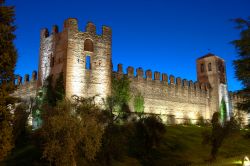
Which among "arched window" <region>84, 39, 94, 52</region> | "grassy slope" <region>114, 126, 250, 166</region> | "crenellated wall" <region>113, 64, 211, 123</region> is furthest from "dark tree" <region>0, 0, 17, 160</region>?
"crenellated wall" <region>113, 64, 211, 123</region>

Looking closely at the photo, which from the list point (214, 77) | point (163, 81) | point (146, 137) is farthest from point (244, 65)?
point (214, 77)

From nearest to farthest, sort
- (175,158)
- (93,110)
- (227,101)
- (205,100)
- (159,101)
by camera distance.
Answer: (93,110)
(175,158)
(159,101)
(205,100)
(227,101)

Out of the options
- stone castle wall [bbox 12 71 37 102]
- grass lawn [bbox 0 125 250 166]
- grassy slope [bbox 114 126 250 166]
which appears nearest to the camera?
grass lawn [bbox 0 125 250 166]

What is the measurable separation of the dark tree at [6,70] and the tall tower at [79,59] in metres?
10.3

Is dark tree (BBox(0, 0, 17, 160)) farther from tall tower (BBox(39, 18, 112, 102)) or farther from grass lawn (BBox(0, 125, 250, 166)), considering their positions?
tall tower (BBox(39, 18, 112, 102))

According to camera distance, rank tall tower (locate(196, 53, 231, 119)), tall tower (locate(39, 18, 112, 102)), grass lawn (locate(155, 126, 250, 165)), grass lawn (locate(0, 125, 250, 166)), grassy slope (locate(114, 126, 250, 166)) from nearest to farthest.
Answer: grass lawn (locate(0, 125, 250, 166))
grassy slope (locate(114, 126, 250, 166))
grass lawn (locate(155, 126, 250, 165))
tall tower (locate(39, 18, 112, 102))
tall tower (locate(196, 53, 231, 119))

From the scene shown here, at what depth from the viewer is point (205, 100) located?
4569cm

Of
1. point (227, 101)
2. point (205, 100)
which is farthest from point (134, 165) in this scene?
point (227, 101)

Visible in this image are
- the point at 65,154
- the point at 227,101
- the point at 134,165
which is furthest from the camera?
the point at 227,101

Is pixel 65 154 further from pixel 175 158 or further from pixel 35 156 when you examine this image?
pixel 175 158

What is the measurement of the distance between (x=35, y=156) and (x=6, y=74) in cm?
744

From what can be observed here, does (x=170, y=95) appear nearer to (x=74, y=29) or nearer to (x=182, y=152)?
(x=182, y=152)

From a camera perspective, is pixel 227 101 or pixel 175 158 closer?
pixel 175 158

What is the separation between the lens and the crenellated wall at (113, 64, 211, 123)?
3600 cm
